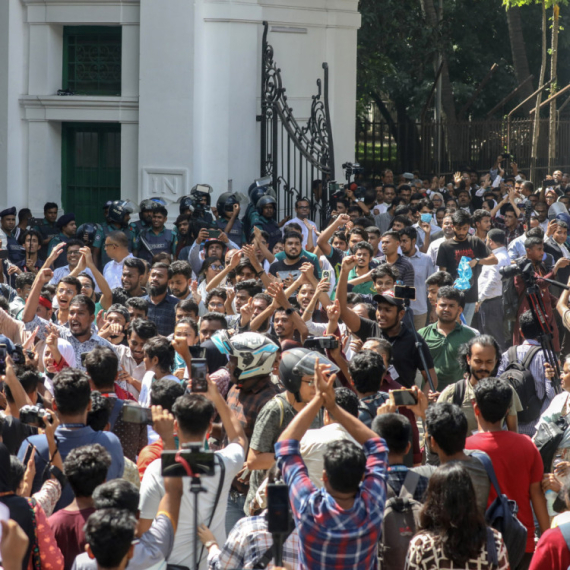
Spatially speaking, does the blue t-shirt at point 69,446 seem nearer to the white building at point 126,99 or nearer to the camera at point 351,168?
the white building at point 126,99

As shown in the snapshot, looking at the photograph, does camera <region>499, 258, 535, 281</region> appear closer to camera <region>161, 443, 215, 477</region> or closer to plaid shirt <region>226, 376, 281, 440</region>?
plaid shirt <region>226, 376, 281, 440</region>

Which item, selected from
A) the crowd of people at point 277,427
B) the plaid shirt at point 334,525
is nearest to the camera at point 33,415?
the crowd of people at point 277,427

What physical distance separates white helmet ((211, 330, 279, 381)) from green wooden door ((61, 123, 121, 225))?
10316 millimetres

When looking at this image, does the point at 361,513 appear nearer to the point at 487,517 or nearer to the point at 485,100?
the point at 487,517

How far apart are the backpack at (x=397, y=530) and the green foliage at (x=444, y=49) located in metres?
19.2

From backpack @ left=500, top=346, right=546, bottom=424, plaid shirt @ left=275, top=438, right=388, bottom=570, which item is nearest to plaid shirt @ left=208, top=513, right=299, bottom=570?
plaid shirt @ left=275, top=438, right=388, bottom=570

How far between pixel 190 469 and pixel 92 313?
11.9ft

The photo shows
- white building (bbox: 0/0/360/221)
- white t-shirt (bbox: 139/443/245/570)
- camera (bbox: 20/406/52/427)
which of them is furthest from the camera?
white building (bbox: 0/0/360/221)

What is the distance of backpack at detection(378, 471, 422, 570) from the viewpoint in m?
4.29

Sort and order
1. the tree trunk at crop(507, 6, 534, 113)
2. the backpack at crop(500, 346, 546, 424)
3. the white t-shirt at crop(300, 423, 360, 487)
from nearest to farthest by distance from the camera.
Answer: the white t-shirt at crop(300, 423, 360, 487) → the backpack at crop(500, 346, 546, 424) → the tree trunk at crop(507, 6, 534, 113)

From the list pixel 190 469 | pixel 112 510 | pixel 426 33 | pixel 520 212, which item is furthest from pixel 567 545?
pixel 426 33

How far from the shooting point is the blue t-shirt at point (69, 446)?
476 centimetres

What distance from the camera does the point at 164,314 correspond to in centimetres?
854

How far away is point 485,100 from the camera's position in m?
29.8
